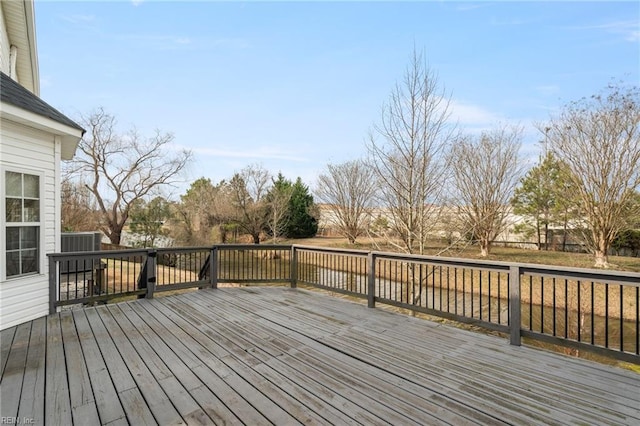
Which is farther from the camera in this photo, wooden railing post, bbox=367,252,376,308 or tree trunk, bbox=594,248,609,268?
tree trunk, bbox=594,248,609,268

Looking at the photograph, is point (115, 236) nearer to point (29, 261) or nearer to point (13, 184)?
point (29, 261)

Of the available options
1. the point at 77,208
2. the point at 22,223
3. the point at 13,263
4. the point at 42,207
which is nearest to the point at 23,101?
the point at 42,207

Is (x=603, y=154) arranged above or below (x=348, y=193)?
above

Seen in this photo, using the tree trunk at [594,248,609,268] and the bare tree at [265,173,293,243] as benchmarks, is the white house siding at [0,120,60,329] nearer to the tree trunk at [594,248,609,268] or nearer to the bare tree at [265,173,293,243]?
the tree trunk at [594,248,609,268]

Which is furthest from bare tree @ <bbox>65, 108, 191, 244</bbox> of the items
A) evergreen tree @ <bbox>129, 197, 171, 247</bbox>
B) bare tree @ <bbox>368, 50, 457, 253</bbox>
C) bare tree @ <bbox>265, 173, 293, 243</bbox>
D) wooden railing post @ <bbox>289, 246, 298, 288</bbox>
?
bare tree @ <bbox>368, 50, 457, 253</bbox>

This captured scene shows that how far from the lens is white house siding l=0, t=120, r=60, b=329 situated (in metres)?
3.52

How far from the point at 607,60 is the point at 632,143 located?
253 cm

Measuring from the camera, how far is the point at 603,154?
8750 millimetres

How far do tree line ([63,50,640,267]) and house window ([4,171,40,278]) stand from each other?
5.93 metres

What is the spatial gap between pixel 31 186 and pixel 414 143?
649 cm

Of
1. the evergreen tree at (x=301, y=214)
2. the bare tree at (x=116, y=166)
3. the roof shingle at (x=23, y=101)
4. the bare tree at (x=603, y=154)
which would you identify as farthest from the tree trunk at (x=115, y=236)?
the bare tree at (x=603, y=154)

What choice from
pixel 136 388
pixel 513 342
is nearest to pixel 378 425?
pixel 136 388

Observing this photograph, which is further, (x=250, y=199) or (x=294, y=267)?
(x=250, y=199)

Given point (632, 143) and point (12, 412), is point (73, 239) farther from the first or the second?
point (632, 143)
